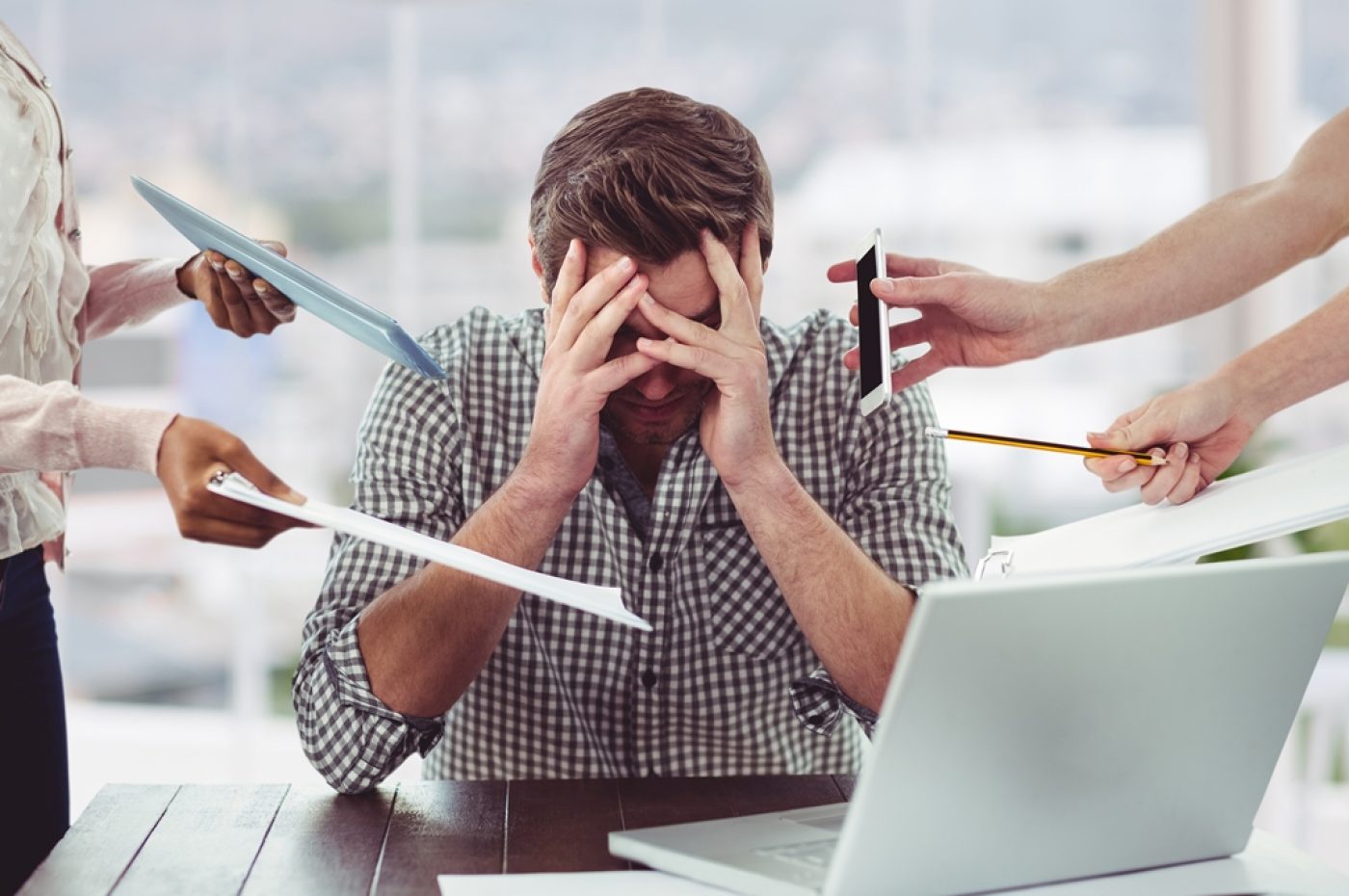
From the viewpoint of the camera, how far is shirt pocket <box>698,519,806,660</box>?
5.09 ft

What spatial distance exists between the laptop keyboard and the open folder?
229mm

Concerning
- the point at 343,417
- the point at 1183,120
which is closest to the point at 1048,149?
the point at 1183,120

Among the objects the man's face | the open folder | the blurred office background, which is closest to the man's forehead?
the man's face

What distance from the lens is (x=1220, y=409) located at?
124 cm

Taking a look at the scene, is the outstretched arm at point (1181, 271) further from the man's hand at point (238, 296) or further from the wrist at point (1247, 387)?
the man's hand at point (238, 296)

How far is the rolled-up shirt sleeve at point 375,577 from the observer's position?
→ 126cm

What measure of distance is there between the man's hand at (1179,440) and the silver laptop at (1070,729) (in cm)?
31

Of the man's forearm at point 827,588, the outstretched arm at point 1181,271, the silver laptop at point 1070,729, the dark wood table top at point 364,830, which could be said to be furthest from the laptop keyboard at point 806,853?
the outstretched arm at point 1181,271

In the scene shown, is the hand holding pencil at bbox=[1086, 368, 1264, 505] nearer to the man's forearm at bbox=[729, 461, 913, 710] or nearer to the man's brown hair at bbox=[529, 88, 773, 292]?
the man's forearm at bbox=[729, 461, 913, 710]

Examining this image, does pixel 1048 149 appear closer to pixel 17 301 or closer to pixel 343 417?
pixel 343 417

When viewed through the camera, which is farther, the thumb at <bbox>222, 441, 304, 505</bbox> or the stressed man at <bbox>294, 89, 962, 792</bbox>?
the stressed man at <bbox>294, 89, 962, 792</bbox>

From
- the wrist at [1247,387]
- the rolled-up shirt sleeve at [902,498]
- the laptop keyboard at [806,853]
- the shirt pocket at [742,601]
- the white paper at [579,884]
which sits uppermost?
the wrist at [1247,387]

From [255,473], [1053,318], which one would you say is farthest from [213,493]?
[1053,318]

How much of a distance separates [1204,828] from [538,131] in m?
3.95
